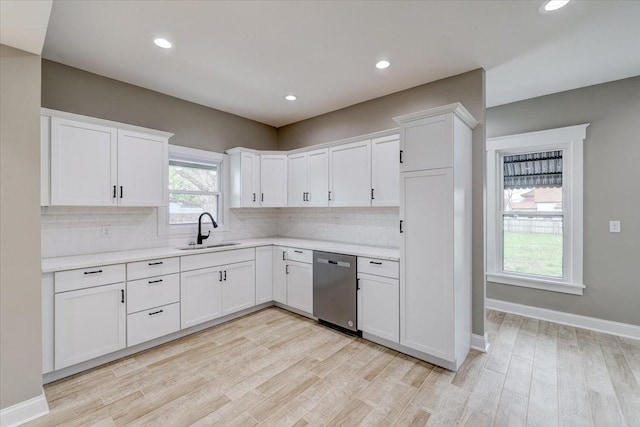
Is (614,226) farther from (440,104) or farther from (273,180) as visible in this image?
(273,180)

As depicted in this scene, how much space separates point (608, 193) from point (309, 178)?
11.6ft

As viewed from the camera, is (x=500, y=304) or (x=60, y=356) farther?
(x=500, y=304)

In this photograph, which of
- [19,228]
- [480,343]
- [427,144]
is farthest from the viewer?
[480,343]

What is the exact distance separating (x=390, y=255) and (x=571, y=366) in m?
1.83

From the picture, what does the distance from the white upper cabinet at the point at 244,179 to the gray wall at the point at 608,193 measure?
12.8 ft

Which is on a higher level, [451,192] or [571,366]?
Result: [451,192]

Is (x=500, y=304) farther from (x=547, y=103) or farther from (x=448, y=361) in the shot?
(x=547, y=103)

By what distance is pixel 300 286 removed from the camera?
3.70 m

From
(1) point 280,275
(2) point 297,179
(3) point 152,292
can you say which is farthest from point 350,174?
(3) point 152,292

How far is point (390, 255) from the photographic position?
2877mm

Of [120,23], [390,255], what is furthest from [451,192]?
[120,23]

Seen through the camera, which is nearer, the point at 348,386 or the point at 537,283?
the point at 348,386

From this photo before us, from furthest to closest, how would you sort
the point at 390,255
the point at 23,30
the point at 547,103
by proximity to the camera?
the point at 547,103, the point at 390,255, the point at 23,30

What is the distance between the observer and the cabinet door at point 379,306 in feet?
9.17
